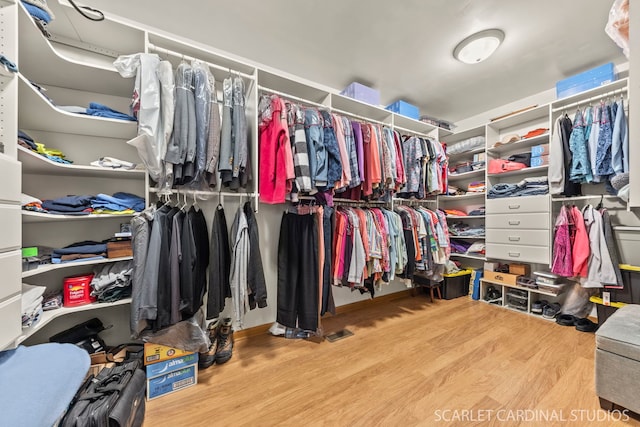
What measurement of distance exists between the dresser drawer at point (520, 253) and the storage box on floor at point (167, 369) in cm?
321

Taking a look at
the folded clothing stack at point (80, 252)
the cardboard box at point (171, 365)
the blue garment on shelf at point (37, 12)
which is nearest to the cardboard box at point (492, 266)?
the cardboard box at point (171, 365)

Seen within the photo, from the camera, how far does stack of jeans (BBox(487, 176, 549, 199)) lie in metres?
2.46

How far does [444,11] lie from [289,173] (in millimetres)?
1645

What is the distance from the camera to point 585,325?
2.13 meters

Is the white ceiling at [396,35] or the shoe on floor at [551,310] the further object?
the shoe on floor at [551,310]

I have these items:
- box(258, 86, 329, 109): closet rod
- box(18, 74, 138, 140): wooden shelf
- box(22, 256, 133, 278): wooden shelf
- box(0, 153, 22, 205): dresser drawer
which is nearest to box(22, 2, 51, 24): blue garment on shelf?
box(18, 74, 138, 140): wooden shelf

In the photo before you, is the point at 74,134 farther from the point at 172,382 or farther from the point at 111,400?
the point at 172,382

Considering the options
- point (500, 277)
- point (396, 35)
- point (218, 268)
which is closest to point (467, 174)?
point (500, 277)

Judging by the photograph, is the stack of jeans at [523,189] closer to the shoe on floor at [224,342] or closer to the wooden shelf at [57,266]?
the shoe on floor at [224,342]

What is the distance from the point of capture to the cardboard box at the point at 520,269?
2.67 metres

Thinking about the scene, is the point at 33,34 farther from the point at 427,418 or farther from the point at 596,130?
the point at 596,130

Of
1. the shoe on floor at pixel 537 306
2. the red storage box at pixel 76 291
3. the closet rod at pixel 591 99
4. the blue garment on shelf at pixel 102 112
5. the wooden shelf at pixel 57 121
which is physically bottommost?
the shoe on floor at pixel 537 306

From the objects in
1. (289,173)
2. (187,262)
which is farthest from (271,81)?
(187,262)

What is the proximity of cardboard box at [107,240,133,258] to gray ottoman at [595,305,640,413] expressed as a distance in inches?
111
